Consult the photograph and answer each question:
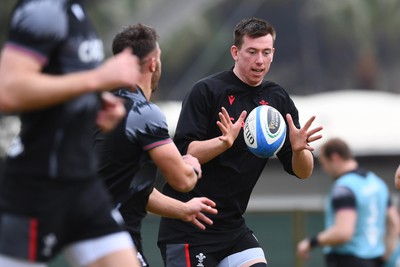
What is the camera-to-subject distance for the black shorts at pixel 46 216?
445 cm

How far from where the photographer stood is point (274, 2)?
2478 centimetres

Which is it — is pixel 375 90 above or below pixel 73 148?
below

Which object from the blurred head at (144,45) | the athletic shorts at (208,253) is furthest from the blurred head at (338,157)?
the blurred head at (144,45)

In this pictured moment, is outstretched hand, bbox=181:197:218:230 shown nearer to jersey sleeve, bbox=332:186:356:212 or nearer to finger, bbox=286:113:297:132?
finger, bbox=286:113:297:132

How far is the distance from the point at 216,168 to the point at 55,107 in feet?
9.12

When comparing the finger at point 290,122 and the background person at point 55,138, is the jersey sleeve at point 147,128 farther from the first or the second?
the finger at point 290,122

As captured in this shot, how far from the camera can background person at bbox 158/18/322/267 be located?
7141mm

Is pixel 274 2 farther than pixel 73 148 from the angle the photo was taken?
Yes

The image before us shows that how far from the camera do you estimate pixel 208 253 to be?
7.14 meters

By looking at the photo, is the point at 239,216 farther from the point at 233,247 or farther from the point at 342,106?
the point at 342,106

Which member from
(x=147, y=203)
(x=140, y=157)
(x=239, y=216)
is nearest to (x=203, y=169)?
(x=239, y=216)

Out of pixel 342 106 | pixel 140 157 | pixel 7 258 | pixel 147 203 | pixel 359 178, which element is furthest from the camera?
pixel 342 106

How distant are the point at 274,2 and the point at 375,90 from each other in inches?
133

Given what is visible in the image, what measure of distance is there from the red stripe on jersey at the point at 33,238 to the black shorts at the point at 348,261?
5.89 m
